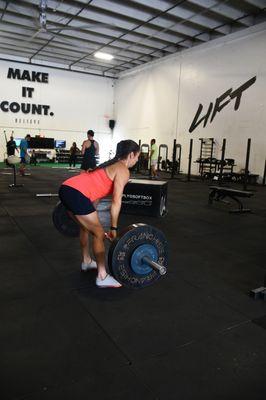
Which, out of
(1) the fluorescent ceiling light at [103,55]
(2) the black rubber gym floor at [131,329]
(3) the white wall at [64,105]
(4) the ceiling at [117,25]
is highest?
(4) the ceiling at [117,25]

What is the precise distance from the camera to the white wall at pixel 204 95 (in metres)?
8.95

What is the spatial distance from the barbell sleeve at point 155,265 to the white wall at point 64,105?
13.4 m

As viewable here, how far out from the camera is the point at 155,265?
1.70 meters

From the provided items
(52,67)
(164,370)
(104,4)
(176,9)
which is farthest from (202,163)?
(164,370)

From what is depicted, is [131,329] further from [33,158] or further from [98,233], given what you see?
[33,158]

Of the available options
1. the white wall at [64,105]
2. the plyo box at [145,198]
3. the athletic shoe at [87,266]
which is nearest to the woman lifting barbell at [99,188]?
the athletic shoe at [87,266]

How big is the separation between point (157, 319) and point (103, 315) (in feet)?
0.98

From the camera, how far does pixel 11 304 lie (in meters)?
1.87

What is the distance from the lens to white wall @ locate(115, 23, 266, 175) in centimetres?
895

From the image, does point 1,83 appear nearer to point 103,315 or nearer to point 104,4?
point 104,4

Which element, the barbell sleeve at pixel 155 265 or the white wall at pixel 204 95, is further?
the white wall at pixel 204 95

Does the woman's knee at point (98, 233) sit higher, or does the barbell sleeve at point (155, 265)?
the woman's knee at point (98, 233)

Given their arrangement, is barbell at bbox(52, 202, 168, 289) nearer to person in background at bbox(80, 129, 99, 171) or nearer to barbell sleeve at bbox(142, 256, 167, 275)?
barbell sleeve at bbox(142, 256, 167, 275)

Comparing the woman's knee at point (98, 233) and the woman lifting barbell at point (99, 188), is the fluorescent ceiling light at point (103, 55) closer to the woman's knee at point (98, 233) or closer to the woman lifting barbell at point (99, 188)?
the woman lifting barbell at point (99, 188)
